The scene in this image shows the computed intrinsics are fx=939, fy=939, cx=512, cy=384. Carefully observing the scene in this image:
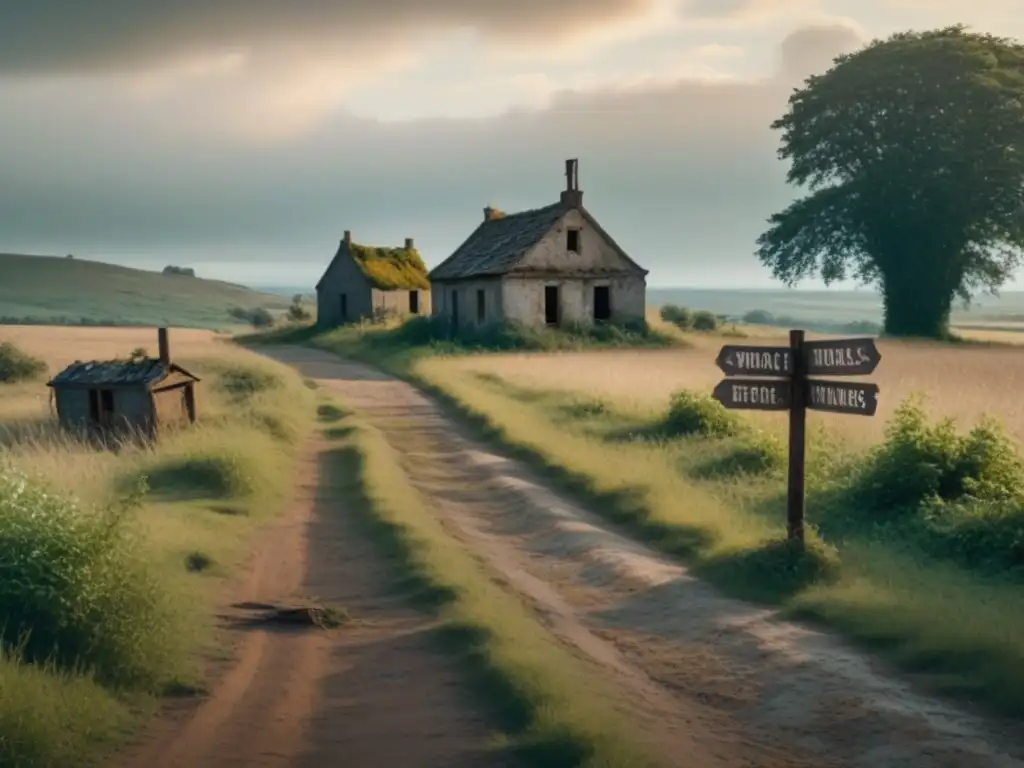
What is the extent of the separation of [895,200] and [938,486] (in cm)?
3475

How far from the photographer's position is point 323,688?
6.94m

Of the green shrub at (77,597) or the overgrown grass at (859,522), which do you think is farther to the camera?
the overgrown grass at (859,522)

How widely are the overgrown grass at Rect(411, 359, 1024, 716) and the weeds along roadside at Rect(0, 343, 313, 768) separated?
501 cm

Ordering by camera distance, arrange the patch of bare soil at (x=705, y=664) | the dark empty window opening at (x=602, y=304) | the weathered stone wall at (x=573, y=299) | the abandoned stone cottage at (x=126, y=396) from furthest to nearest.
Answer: the dark empty window opening at (x=602, y=304) → the weathered stone wall at (x=573, y=299) → the abandoned stone cottage at (x=126, y=396) → the patch of bare soil at (x=705, y=664)

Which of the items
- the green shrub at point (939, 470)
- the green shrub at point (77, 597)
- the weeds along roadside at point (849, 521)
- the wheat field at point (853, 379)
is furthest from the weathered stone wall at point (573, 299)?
the green shrub at point (77, 597)

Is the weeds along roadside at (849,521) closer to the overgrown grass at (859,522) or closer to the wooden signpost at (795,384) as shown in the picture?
the overgrown grass at (859,522)

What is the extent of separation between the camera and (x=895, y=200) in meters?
42.6

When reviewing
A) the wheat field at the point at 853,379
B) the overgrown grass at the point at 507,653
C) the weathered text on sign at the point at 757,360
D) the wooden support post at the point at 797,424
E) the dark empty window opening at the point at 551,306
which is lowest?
the overgrown grass at the point at 507,653

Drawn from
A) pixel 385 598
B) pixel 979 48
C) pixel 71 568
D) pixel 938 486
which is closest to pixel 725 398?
pixel 938 486

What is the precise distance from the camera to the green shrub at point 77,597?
6891 millimetres

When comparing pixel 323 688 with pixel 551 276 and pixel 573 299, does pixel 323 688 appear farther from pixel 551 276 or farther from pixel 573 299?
pixel 573 299

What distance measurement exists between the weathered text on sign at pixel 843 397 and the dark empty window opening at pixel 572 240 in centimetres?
3241

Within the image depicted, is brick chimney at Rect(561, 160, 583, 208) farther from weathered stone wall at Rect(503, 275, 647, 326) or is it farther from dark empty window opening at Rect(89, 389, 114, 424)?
dark empty window opening at Rect(89, 389, 114, 424)

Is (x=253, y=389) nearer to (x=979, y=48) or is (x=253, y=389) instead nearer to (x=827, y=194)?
(x=827, y=194)
